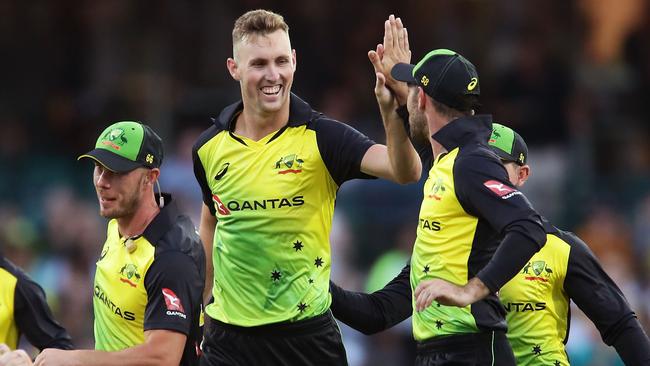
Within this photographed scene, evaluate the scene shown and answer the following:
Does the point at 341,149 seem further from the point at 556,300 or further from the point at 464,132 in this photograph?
the point at 556,300

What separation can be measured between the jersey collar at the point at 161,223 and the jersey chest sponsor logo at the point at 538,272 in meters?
1.75

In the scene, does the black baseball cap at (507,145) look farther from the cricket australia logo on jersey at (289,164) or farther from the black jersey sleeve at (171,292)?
the black jersey sleeve at (171,292)

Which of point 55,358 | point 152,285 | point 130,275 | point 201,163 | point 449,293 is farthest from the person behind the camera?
point 201,163

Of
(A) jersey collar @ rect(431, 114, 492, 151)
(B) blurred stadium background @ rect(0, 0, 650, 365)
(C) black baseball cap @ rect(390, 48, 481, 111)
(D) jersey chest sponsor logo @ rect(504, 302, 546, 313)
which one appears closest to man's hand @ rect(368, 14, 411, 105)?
(C) black baseball cap @ rect(390, 48, 481, 111)

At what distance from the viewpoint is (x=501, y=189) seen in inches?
226

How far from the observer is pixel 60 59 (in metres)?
15.9

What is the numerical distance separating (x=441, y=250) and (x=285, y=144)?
3.96 ft

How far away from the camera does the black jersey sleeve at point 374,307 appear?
6.96 meters

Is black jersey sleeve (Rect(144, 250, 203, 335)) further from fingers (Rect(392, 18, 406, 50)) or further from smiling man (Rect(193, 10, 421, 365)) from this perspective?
fingers (Rect(392, 18, 406, 50))

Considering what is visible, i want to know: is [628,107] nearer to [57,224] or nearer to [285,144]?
[57,224]

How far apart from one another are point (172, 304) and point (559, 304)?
192 centimetres

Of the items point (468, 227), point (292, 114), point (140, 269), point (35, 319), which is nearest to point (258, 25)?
point (292, 114)

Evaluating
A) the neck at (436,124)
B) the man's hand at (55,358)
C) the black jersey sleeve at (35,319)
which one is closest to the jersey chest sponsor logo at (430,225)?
the neck at (436,124)

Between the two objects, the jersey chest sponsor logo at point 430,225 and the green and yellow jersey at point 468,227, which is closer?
the green and yellow jersey at point 468,227
